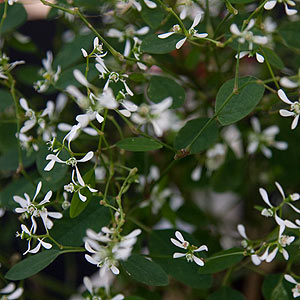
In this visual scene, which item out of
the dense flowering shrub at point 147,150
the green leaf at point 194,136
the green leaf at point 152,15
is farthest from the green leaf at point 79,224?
the green leaf at point 152,15

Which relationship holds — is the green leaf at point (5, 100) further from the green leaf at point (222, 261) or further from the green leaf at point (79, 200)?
the green leaf at point (222, 261)

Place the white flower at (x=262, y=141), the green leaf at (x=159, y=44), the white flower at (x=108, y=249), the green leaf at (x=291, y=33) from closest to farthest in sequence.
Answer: the white flower at (x=108, y=249) < the green leaf at (x=159, y=44) < the green leaf at (x=291, y=33) < the white flower at (x=262, y=141)

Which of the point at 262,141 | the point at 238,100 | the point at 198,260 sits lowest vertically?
the point at 262,141

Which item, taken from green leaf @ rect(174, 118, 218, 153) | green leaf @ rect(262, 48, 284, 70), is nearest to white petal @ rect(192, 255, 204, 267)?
green leaf @ rect(174, 118, 218, 153)

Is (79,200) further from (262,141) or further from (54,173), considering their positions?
(262,141)

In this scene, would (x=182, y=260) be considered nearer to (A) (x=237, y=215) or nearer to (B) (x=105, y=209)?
(B) (x=105, y=209)

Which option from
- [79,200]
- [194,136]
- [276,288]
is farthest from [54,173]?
[276,288]
